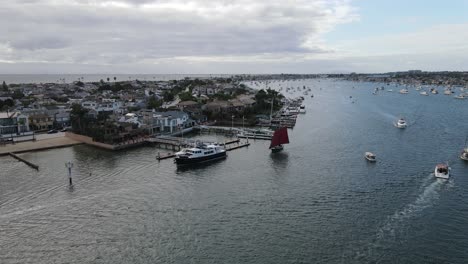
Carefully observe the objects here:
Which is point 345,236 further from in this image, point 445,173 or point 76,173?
point 76,173

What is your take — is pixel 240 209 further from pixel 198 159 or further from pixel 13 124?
pixel 13 124

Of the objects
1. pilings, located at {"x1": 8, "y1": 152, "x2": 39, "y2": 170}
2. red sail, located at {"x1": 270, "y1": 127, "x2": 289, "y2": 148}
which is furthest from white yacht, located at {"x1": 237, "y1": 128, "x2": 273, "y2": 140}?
pilings, located at {"x1": 8, "y1": 152, "x2": 39, "y2": 170}

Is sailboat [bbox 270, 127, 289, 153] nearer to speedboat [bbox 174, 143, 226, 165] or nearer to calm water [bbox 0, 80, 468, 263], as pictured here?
calm water [bbox 0, 80, 468, 263]

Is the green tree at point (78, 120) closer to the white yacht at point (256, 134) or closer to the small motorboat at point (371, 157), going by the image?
the white yacht at point (256, 134)

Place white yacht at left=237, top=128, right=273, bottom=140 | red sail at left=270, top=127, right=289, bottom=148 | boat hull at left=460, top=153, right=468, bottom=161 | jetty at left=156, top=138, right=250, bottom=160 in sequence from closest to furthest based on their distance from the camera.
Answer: boat hull at left=460, top=153, right=468, bottom=161, jetty at left=156, top=138, right=250, bottom=160, red sail at left=270, top=127, right=289, bottom=148, white yacht at left=237, top=128, right=273, bottom=140

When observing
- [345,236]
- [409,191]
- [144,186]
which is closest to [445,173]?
[409,191]

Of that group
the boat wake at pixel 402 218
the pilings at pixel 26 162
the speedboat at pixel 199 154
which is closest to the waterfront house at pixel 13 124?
the pilings at pixel 26 162
